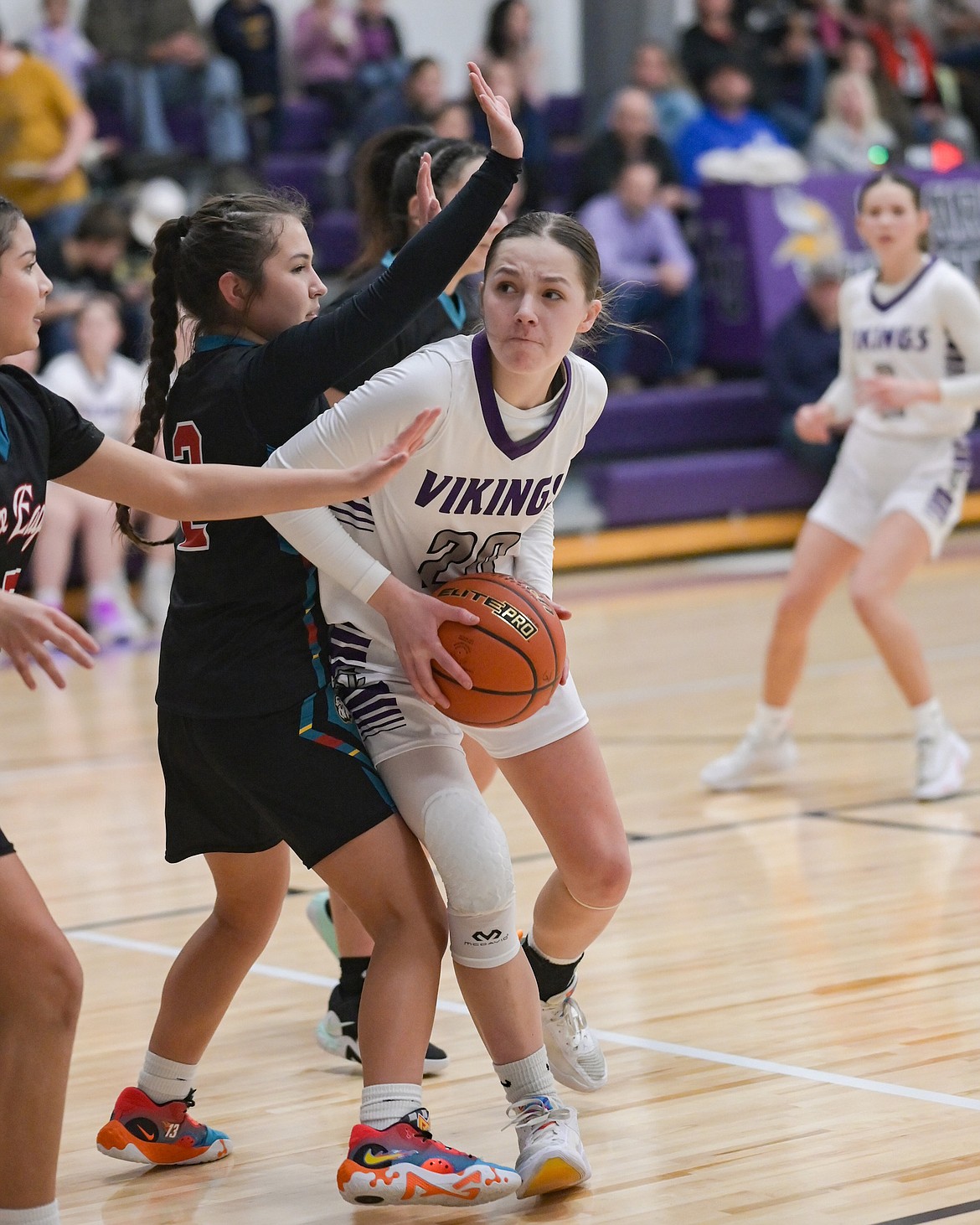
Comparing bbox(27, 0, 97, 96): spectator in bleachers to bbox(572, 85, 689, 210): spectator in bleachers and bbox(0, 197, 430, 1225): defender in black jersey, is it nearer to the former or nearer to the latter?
bbox(572, 85, 689, 210): spectator in bleachers

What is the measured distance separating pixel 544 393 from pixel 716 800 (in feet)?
10.0

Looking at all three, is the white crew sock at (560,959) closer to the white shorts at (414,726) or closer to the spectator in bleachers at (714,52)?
the white shorts at (414,726)

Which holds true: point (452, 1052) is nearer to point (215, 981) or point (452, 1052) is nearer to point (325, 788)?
point (215, 981)

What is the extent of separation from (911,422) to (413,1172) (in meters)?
3.86

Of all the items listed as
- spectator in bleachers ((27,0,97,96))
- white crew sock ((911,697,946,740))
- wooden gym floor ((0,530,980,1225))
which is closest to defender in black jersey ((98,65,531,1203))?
wooden gym floor ((0,530,980,1225))

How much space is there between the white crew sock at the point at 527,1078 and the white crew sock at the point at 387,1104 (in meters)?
0.17

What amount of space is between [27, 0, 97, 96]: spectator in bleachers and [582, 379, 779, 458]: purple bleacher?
4030 millimetres

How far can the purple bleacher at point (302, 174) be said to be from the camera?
499 inches

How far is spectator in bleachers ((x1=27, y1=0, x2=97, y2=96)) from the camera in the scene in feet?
40.3

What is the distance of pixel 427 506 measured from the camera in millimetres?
3188

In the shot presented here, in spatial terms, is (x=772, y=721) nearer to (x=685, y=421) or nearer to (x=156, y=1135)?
(x=156, y=1135)

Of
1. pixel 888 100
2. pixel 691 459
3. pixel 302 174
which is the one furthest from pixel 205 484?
pixel 888 100

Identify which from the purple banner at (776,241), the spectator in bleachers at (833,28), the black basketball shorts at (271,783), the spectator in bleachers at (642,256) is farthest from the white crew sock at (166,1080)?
the spectator in bleachers at (833,28)

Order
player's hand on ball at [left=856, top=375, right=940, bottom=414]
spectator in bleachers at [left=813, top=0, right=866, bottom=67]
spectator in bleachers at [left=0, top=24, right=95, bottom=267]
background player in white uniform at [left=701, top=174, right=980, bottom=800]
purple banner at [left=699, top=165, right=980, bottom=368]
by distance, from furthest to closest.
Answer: spectator in bleachers at [left=813, top=0, right=866, bottom=67]
purple banner at [left=699, top=165, right=980, bottom=368]
spectator in bleachers at [left=0, top=24, right=95, bottom=267]
background player in white uniform at [left=701, top=174, right=980, bottom=800]
player's hand on ball at [left=856, top=375, right=940, bottom=414]
